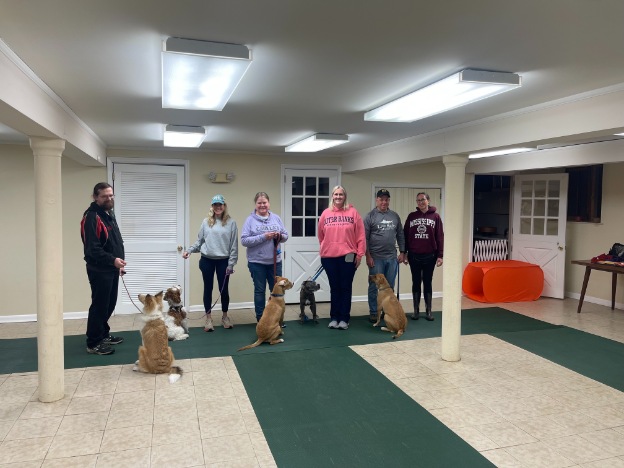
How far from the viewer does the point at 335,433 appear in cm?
291

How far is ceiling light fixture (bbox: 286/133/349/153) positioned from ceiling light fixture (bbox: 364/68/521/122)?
1.22 m

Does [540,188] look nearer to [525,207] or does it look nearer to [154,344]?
[525,207]

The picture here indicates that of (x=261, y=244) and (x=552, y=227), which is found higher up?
(x=552, y=227)

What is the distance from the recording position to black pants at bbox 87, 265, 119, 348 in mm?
4215

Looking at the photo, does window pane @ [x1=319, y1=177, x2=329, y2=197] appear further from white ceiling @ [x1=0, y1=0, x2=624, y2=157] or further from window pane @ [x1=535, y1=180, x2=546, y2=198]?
window pane @ [x1=535, y1=180, x2=546, y2=198]

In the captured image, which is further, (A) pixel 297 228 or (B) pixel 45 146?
(A) pixel 297 228

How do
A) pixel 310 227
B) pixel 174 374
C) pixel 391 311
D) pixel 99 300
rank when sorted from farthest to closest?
pixel 310 227 < pixel 391 311 < pixel 99 300 < pixel 174 374

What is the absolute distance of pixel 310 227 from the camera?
6.85 meters

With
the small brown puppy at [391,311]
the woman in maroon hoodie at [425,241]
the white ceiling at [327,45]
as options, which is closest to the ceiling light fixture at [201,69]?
the white ceiling at [327,45]

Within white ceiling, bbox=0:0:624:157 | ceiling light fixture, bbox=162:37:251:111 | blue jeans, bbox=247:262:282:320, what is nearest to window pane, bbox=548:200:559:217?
white ceiling, bbox=0:0:624:157

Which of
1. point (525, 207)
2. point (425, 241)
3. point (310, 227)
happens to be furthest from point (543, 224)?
point (310, 227)

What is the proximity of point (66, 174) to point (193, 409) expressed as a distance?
394 centimetres

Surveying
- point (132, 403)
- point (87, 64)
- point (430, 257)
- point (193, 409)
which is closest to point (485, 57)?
point (87, 64)

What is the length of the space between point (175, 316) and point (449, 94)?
359 centimetres
